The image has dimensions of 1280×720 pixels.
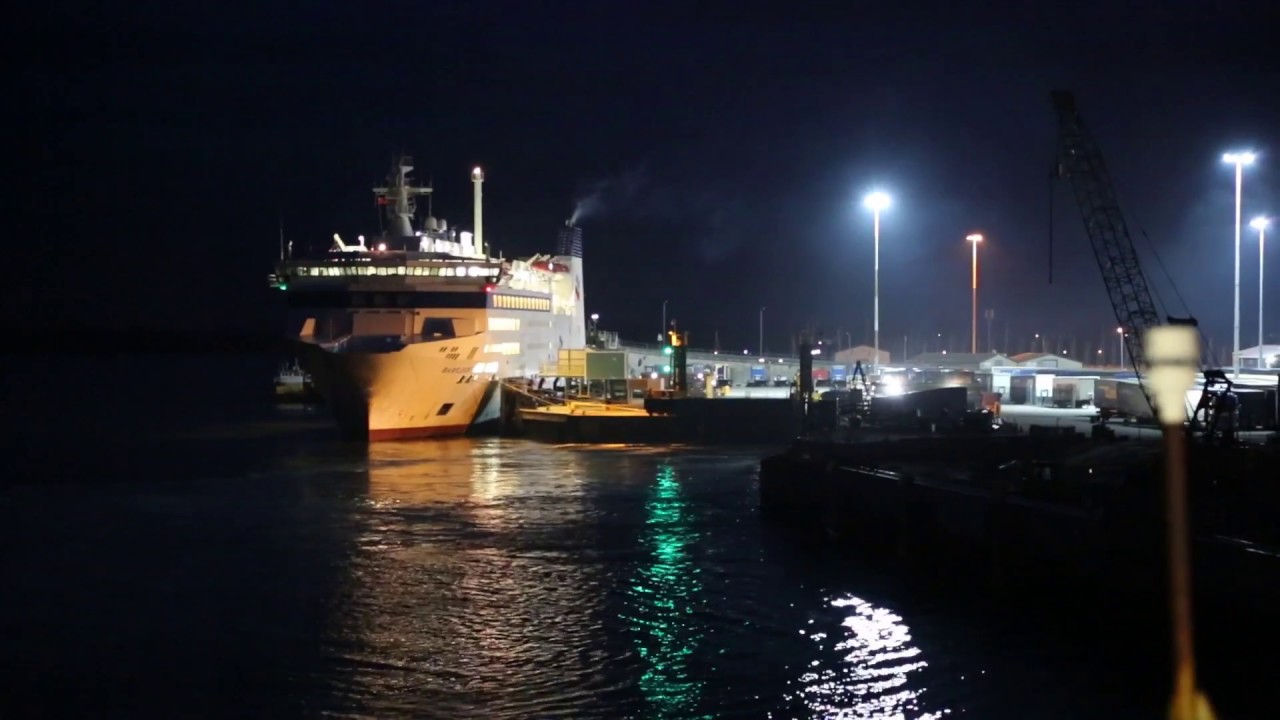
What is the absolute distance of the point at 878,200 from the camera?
4406 centimetres

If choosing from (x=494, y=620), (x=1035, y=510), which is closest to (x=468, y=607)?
(x=494, y=620)

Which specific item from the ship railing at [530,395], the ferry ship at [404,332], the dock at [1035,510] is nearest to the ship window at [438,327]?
the ferry ship at [404,332]

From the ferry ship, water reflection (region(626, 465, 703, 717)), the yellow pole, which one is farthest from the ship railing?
the yellow pole

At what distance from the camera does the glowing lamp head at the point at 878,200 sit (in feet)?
144

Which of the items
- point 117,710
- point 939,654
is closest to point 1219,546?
point 939,654

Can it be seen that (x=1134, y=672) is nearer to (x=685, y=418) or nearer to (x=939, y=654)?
(x=939, y=654)

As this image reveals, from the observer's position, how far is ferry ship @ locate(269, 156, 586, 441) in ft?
136

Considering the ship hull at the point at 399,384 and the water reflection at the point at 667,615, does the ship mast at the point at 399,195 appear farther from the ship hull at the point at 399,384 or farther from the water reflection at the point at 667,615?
the water reflection at the point at 667,615

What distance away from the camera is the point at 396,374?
40.9 meters

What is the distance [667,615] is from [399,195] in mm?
39270

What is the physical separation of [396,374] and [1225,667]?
3224 centimetres

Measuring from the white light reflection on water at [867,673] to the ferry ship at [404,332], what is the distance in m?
27.6

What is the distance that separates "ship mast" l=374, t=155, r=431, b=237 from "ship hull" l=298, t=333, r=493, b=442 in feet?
33.3

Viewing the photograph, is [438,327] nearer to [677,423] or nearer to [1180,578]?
[677,423]
